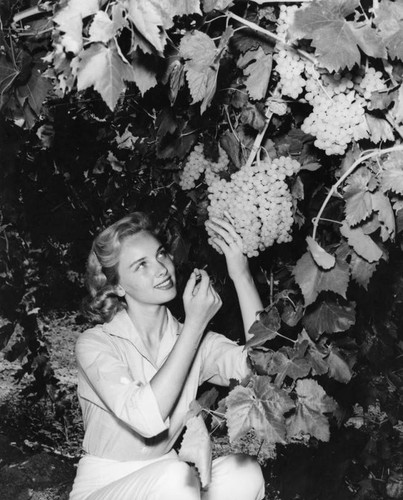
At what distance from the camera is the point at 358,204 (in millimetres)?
1457

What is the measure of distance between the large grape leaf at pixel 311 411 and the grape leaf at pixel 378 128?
0.57 metres

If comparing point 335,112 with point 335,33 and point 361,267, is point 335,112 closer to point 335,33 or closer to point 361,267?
point 335,33

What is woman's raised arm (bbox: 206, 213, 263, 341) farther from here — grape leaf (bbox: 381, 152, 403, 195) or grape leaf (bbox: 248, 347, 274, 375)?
grape leaf (bbox: 381, 152, 403, 195)

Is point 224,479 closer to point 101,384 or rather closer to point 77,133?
point 101,384

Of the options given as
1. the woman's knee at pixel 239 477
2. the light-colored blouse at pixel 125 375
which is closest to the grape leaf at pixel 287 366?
the light-colored blouse at pixel 125 375

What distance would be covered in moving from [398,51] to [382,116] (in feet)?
→ 0.51

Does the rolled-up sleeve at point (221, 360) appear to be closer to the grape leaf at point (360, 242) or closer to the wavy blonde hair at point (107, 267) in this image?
the wavy blonde hair at point (107, 267)

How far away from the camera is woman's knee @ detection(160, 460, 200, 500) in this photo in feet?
5.92

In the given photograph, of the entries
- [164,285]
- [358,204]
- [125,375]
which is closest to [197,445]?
[125,375]

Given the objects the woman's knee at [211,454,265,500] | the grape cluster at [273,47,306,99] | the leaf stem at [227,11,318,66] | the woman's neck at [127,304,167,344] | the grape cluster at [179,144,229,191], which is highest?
the leaf stem at [227,11,318,66]

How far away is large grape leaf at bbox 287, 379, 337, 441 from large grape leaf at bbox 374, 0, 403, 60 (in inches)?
29.1

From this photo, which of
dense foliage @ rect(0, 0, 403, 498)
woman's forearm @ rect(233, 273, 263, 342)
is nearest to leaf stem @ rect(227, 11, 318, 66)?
dense foliage @ rect(0, 0, 403, 498)

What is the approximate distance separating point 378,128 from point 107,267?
112 centimetres

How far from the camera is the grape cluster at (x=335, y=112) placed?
4.35 feet
